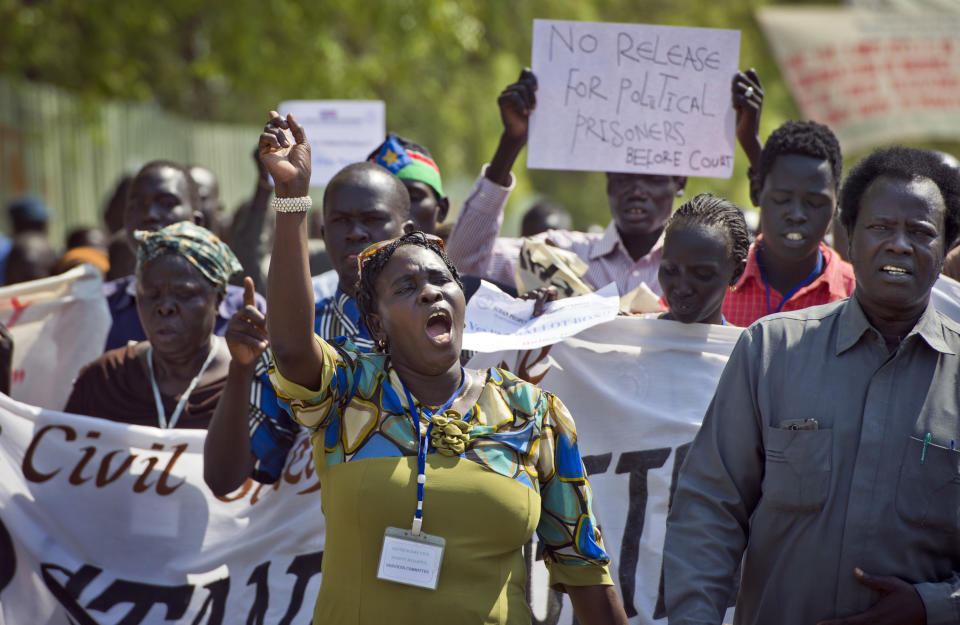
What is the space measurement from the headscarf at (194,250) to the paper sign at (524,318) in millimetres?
1064

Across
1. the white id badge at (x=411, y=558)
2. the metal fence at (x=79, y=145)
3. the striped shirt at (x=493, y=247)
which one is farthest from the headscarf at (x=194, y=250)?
the metal fence at (x=79, y=145)

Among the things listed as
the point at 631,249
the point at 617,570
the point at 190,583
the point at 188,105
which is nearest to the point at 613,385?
the point at 617,570

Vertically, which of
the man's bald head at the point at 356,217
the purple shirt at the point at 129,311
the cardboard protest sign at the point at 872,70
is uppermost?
Answer: the cardboard protest sign at the point at 872,70

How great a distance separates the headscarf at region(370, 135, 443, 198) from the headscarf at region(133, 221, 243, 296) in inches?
34.1

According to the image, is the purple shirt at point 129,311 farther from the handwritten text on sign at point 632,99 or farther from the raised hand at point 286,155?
the raised hand at point 286,155

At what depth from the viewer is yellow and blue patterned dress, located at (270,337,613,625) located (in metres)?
2.84

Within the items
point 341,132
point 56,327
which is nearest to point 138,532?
point 56,327

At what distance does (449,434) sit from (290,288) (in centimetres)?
53

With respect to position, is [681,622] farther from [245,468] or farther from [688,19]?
[688,19]

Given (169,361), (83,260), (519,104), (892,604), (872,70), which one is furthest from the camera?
(872,70)

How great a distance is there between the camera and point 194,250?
14.8 ft

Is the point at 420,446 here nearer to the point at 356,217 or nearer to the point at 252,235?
the point at 356,217

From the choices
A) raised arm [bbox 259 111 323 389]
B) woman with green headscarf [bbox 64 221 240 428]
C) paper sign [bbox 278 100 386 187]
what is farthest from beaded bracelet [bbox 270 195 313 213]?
paper sign [bbox 278 100 386 187]

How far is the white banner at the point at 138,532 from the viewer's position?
4219 mm
